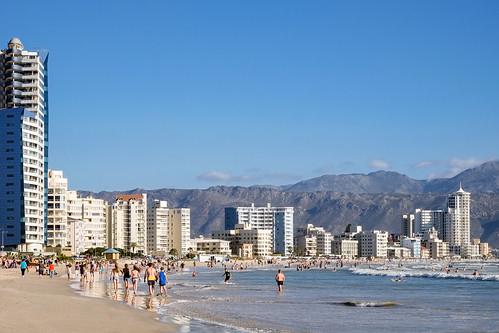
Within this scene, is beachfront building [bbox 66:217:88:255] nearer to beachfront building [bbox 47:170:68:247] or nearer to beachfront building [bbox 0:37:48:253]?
beachfront building [bbox 47:170:68:247]

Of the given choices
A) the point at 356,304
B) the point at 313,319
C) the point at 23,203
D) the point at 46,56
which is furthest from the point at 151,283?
the point at 46,56

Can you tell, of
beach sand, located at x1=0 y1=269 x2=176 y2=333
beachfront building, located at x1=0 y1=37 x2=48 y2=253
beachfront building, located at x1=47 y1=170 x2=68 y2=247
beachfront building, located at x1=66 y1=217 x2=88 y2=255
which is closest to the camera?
beach sand, located at x1=0 y1=269 x2=176 y2=333

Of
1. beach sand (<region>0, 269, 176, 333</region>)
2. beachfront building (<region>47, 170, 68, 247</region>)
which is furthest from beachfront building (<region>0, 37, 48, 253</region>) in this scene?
beach sand (<region>0, 269, 176, 333</region>)

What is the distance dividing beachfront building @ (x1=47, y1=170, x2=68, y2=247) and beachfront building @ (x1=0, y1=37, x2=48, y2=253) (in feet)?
30.8

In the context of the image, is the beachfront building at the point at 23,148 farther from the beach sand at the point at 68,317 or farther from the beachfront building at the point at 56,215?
the beach sand at the point at 68,317

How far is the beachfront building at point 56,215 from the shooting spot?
545 ft

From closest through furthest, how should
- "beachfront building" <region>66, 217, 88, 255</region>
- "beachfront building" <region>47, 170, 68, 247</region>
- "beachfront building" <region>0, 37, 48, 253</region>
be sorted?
"beachfront building" <region>0, 37, 48, 253</region>
"beachfront building" <region>47, 170, 68, 247</region>
"beachfront building" <region>66, 217, 88, 255</region>

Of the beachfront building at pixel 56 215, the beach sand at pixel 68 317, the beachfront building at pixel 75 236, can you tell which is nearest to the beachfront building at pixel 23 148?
the beachfront building at pixel 56 215

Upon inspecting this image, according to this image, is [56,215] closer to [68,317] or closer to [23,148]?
[23,148]

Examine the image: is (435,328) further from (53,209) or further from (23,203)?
(53,209)

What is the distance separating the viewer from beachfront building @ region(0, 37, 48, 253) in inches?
5778

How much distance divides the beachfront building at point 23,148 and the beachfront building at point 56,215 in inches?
370

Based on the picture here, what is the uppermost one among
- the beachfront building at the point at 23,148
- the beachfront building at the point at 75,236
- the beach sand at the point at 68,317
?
the beachfront building at the point at 23,148

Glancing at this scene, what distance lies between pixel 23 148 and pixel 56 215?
2350cm
